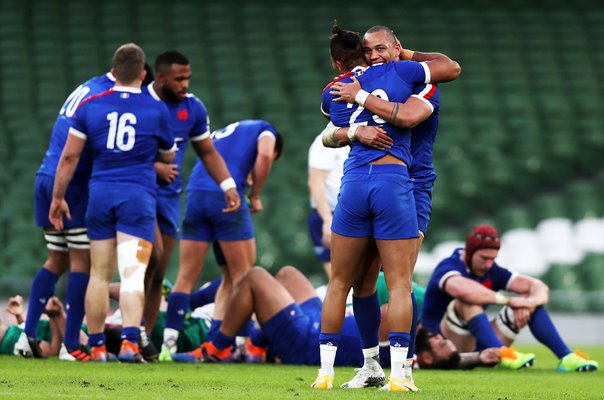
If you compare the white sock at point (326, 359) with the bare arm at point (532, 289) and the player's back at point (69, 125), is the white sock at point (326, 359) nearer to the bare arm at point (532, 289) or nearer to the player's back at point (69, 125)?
the player's back at point (69, 125)

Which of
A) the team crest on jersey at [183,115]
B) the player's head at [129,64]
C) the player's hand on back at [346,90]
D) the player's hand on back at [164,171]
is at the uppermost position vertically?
the player's head at [129,64]

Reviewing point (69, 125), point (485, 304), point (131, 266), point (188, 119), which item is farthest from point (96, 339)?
point (485, 304)

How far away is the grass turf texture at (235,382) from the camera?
5.14 meters

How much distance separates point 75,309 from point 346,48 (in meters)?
2.93

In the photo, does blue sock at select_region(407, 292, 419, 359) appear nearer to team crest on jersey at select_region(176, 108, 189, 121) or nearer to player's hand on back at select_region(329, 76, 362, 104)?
player's hand on back at select_region(329, 76, 362, 104)

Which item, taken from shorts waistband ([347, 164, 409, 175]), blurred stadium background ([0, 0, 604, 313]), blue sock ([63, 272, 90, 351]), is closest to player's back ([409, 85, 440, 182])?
shorts waistband ([347, 164, 409, 175])

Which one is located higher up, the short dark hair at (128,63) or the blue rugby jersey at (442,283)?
the short dark hair at (128,63)

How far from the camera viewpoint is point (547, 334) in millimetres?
8297

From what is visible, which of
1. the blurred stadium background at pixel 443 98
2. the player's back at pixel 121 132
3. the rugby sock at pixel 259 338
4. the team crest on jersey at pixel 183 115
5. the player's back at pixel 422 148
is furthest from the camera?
the blurred stadium background at pixel 443 98

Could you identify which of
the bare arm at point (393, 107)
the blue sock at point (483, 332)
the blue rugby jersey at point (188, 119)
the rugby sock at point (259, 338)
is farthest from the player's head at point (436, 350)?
the bare arm at point (393, 107)

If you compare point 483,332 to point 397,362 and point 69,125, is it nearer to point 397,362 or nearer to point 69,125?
point 397,362

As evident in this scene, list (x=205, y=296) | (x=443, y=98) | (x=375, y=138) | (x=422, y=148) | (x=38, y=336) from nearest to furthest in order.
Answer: (x=375, y=138)
(x=422, y=148)
(x=38, y=336)
(x=205, y=296)
(x=443, y=98)

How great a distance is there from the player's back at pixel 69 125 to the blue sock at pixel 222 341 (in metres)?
1.42

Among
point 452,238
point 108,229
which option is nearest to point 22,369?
point 108,229
